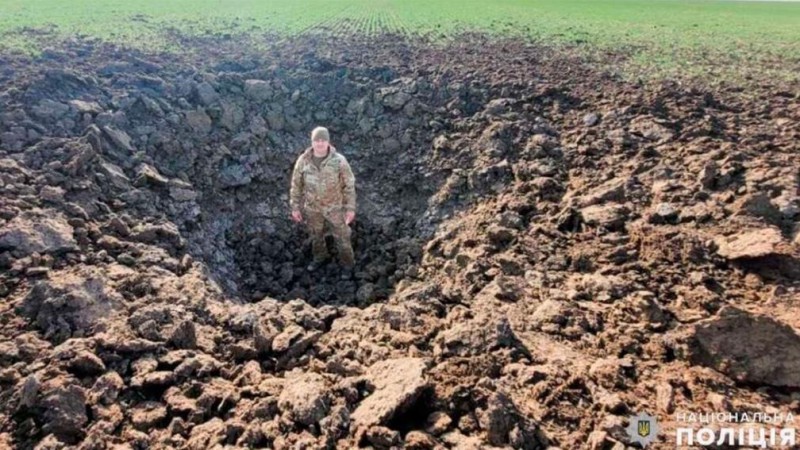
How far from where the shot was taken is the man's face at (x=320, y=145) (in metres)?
5.70

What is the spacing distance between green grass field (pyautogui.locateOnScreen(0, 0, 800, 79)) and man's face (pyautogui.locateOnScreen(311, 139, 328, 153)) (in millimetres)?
5938

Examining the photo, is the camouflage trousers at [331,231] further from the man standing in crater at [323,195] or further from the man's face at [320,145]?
the man's face at [320,145]

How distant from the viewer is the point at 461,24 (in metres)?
14.4

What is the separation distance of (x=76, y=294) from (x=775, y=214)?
6027 millimetres

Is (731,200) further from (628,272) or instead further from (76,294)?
(76,294)

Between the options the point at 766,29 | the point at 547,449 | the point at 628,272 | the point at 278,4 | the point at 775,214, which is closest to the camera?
the point at 547,449

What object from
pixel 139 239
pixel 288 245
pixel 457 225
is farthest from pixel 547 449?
pixel 288 245

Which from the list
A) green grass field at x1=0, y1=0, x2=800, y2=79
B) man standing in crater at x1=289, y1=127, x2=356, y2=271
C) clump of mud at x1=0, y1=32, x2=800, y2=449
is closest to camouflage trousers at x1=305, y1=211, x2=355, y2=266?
man standing in crater at x1=289, y1=127, x2=356, y2=271

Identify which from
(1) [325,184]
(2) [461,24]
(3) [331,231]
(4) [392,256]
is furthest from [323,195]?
(2) [461,24]

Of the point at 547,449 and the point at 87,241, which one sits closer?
the point at 547,449

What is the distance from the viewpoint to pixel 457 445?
292 cm

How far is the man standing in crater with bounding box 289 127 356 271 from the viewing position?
590 centimetres

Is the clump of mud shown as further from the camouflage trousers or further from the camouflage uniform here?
the camouflage uniform

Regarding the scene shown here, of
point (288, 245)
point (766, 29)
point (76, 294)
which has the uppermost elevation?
point (766, 29)
